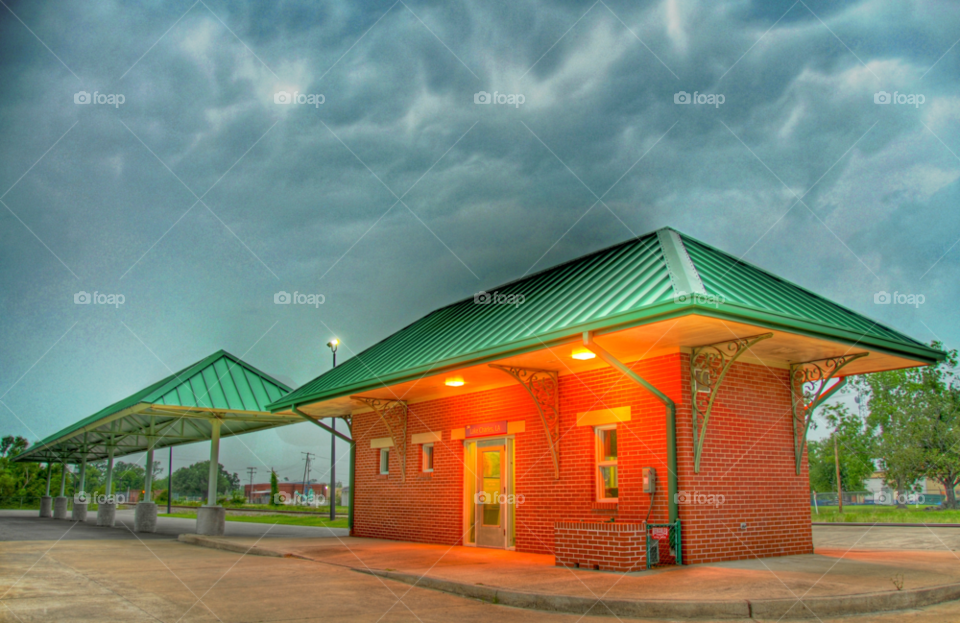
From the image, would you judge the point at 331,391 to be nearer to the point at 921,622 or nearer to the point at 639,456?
the point at 639,456

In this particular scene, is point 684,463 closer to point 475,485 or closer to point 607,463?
point 607,463

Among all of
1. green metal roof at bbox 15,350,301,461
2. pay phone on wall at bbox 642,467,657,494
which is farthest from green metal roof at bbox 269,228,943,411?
green metal roof at bbox 15,350,301,461

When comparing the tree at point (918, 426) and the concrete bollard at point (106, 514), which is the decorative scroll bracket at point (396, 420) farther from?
the tree at point (918, 426)

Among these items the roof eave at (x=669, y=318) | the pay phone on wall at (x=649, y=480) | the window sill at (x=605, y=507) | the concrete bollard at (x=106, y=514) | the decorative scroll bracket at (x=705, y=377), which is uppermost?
the roof eave at (x=669, y=318)

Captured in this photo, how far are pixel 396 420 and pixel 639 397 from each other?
320 inches

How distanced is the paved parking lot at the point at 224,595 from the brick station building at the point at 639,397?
2970mm

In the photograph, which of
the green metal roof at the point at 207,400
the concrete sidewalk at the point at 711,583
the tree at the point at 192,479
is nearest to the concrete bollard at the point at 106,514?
the green metal roof at the point at 207,400

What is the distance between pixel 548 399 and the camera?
1341 centimetres

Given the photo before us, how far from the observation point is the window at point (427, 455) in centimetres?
1728

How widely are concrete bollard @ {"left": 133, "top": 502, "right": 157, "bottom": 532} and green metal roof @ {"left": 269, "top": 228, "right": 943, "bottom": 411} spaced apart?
37.0ft

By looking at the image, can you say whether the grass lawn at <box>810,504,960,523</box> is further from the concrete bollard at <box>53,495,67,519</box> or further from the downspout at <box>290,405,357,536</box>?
the concrete bollard at <box>53,495,67,519</box>

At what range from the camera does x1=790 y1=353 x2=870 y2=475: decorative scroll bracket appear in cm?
1221

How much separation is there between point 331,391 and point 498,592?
880cm


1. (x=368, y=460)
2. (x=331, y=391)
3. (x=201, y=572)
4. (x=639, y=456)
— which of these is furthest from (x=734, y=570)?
(x=368, y=460)
